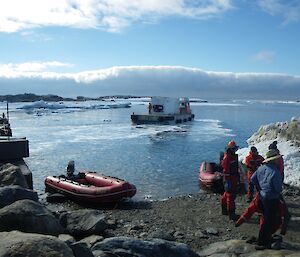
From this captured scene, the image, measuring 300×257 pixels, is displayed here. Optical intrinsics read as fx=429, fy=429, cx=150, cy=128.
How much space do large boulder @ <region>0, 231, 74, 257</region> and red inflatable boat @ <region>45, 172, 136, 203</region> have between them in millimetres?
7463

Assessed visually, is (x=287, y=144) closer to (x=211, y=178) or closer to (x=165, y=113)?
(x=211, y=178)

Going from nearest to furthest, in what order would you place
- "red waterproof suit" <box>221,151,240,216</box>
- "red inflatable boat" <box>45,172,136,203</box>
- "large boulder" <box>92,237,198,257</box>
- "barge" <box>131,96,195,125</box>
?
"large boulder" <box>92,237,198,257</box> < "red waterproof suit" <box>221,151,240,216</box> < "red inflatable boat" <box>45,172,136,203</box> < "barge" <box>131,96,195,125</box>

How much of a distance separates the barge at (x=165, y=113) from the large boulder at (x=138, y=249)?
42.9 meters

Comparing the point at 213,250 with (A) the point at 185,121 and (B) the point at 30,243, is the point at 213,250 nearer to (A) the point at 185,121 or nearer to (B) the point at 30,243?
(B) the point at 30,243

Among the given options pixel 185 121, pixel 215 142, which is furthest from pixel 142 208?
pixel 185 121

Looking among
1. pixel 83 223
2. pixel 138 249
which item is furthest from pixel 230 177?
pixel 138 249

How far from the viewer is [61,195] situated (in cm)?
1360

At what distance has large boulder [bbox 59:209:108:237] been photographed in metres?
8.61

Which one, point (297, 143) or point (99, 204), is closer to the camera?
point (99, 204)

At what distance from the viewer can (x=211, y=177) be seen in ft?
45.5

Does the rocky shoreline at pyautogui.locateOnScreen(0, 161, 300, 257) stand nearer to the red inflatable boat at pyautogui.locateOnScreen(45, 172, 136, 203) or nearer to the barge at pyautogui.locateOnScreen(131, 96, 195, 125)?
the red inflatable boat at pyautogui.locateOnScreen(45, 172, 136, 203)

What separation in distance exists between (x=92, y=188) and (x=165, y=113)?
40.8 meters

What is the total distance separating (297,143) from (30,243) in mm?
13949

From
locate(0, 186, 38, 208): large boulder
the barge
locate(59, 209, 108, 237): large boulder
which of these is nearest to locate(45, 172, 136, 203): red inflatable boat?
locate(59, 209, 108, 237): large boulder
